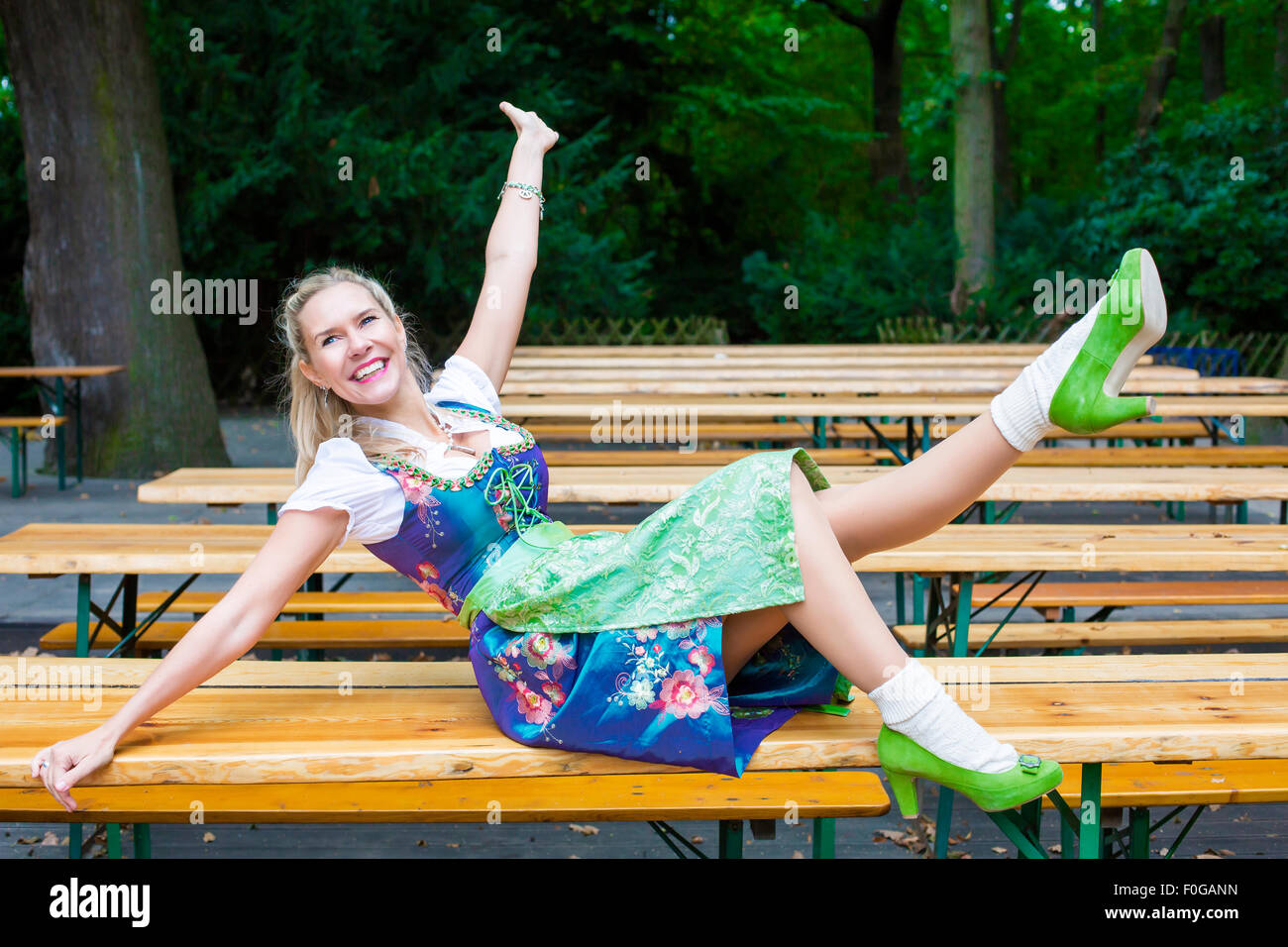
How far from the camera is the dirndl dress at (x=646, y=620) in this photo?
6.77ft

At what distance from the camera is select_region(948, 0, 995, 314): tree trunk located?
13.5 metres

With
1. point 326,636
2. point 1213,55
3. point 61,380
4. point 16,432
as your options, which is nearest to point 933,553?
point 326,636

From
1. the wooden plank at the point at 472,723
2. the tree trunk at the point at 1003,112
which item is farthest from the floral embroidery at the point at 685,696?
the tree trunk at the point at 1003,112

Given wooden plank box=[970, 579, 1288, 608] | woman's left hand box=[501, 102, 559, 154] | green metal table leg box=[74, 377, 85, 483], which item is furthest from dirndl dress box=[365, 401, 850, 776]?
green metal table leg box=[74, 377, 85, 483]

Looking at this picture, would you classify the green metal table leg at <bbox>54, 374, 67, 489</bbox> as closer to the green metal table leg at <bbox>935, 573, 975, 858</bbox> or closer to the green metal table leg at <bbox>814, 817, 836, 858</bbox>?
the green metal table leg at <bbox>935, 573, 975, 858</bbox>

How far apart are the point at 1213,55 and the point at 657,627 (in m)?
20.7

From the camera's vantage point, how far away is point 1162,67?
17000mm

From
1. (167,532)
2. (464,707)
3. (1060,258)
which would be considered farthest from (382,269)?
(464,707)

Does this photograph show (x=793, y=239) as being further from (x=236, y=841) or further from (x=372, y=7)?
(x=236, y=841)

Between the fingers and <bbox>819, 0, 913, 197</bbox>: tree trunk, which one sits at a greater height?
<bbox>819, 0, 913, 197</bbox>: tree trunk

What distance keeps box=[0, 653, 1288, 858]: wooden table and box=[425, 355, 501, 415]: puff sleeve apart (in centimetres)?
Answer: 59

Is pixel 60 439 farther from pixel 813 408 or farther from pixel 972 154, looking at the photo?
pixel 972 154

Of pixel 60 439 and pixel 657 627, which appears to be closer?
pixel 657 627

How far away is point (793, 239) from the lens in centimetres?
2147
